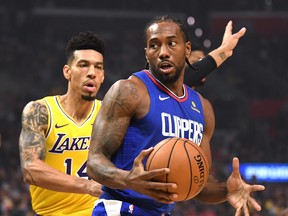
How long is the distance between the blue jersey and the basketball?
7.9 inches

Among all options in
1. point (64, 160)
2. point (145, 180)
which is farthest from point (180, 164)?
point (64, 160)

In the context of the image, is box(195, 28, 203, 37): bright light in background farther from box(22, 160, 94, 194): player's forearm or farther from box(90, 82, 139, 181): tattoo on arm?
box(90, 82, 139, 181): tattoo on arm

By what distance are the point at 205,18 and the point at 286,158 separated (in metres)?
6.70

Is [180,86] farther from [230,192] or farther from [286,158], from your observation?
[286,158]

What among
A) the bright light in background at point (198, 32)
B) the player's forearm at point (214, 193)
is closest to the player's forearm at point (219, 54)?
the player's forearm at point (214, 193)

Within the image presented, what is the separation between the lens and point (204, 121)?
4383mm

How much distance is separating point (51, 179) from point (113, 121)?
1248 millimetres

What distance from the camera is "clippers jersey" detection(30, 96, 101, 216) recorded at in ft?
16.9

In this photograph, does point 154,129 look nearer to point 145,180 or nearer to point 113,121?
point 113,121

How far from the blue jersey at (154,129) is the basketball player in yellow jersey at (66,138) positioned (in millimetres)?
823

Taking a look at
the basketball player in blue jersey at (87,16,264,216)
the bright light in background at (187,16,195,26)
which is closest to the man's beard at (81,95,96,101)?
the basketball player in blue jersey at (87,16,264,216)

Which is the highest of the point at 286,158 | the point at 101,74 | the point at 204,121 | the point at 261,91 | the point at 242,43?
the point at 242,43

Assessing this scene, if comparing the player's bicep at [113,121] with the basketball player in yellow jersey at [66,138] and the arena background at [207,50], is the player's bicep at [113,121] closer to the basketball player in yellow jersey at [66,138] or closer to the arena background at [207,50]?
the basketball player in yellow jersey at [66,138]

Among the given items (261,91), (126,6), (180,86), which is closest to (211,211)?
(261,91)
